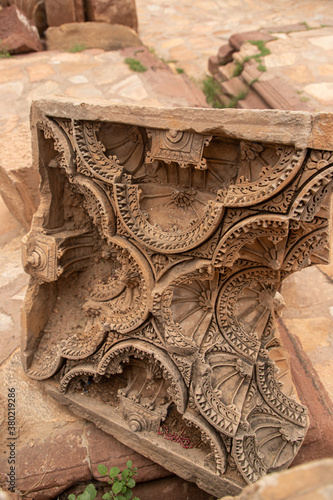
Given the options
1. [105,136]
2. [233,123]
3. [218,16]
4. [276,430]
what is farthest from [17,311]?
[218,16]

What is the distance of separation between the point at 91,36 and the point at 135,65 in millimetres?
1061

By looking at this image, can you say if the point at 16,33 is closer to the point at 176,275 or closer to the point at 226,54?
the point at 226,54

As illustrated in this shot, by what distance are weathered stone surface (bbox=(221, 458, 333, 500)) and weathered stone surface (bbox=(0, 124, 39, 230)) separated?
3031 mm

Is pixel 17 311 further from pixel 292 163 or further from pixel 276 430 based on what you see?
pixel 292 163

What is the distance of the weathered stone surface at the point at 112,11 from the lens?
5.70 metres

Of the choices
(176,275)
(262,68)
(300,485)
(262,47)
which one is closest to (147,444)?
(176,275)

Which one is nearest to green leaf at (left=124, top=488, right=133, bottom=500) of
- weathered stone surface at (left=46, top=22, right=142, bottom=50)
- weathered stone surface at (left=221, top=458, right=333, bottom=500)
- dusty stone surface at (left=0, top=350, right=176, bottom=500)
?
dusty stone surface at (left=0, top=350, right=176, bottom=500)

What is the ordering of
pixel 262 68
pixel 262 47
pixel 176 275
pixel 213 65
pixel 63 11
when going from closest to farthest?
1. pixel 176 275
2. pixel 262 68
3. pixel 262 47
4. pixel 213 65
5. pixel 63 11

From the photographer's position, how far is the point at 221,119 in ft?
5.49

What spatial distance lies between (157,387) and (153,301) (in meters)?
0.59

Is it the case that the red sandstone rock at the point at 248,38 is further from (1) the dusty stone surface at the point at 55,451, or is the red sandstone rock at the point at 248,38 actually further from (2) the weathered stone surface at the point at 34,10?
(1) the dusty stone surface at the point at 55,451

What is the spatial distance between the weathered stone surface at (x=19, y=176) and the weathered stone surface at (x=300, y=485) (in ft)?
9.95

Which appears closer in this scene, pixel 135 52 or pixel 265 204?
pixel 265 204

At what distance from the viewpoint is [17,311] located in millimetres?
3135
